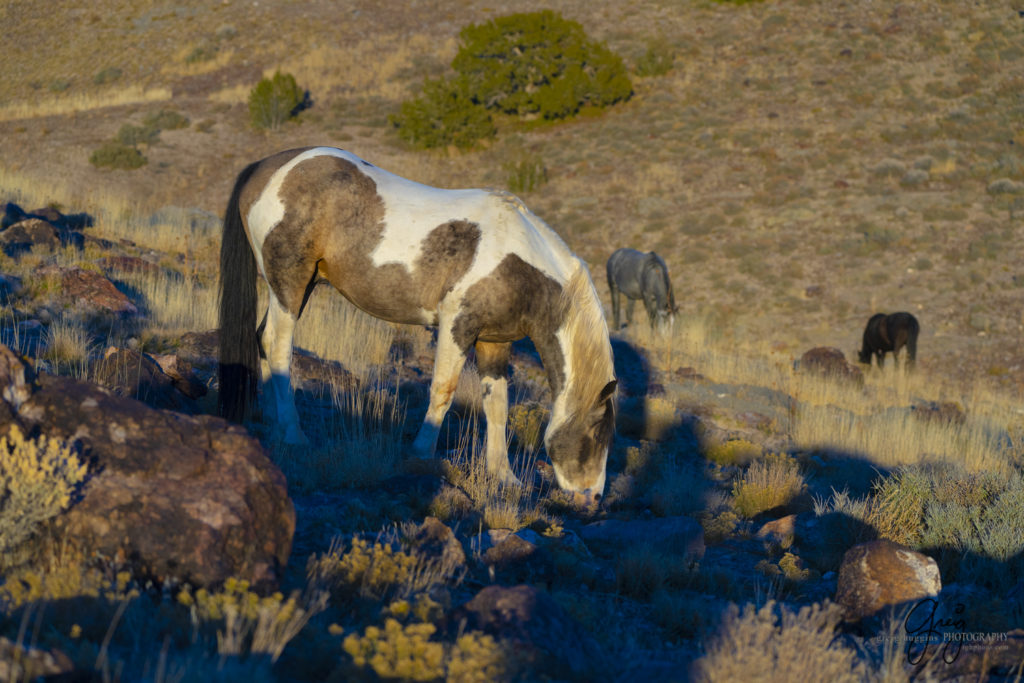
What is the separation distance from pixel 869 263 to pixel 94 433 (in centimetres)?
2130

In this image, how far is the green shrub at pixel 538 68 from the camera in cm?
3109

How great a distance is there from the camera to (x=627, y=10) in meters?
38.7

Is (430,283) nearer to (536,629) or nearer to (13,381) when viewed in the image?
(13,381)

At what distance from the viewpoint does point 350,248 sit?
6352 mm

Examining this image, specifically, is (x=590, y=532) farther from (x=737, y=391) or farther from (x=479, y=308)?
(x=737, y=391)

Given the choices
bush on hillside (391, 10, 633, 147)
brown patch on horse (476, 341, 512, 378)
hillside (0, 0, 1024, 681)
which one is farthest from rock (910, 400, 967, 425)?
bush on hillside (391, 10, 633, 147)

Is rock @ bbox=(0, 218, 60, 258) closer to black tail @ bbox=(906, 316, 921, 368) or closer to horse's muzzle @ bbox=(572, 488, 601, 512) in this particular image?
horse's muzzle @ bbox=(572, 488, 601, 512)

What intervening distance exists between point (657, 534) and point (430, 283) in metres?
2.63

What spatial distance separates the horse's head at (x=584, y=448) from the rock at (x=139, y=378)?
3.16 metres

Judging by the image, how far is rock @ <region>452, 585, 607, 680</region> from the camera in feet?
10.1

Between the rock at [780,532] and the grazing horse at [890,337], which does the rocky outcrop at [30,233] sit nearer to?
the rock at [780,532]

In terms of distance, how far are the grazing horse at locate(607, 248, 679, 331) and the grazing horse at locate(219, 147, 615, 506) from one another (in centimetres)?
1135

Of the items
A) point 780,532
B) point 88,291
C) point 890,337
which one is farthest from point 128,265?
point 890,337

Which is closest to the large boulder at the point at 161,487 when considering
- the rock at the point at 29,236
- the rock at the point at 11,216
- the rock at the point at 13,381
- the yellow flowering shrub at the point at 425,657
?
the rock at the point at 13,381
